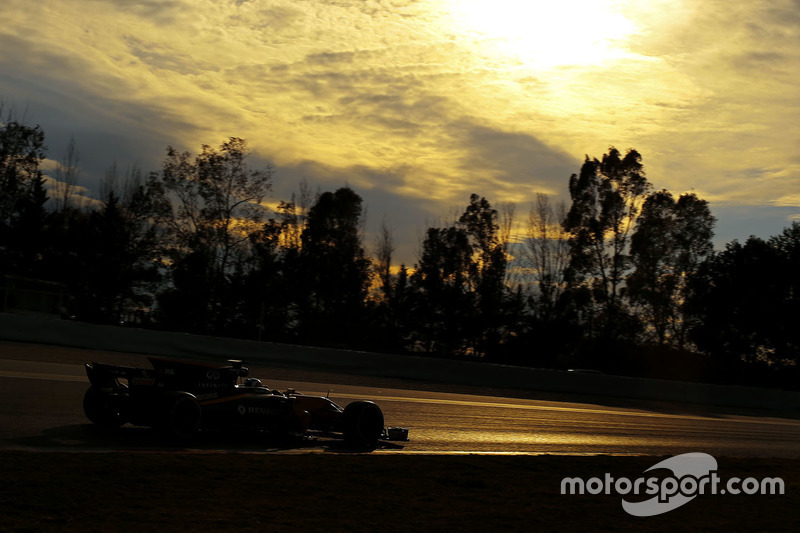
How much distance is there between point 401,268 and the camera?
57.2 m

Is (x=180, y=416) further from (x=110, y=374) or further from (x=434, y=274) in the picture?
(x=434, y=274)

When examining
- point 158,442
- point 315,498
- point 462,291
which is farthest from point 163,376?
point 462,291

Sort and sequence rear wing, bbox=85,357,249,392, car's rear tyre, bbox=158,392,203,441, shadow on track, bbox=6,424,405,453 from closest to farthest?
shadow on track, bbox=6,424,405,453 → car's rear tyre, bbox=158,392,203,441 → rear wing, bbox=85,357,249,392

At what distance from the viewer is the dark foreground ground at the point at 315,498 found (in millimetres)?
5895

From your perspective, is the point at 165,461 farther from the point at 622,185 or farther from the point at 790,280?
the point at 622,185

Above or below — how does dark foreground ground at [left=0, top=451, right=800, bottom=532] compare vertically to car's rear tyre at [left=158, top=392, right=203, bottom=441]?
below

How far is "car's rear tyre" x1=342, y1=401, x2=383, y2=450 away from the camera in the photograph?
10.1 metres

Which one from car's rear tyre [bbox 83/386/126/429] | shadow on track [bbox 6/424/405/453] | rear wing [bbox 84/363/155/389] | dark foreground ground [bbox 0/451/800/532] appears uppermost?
rear wing [bbox 84/363/155/389]

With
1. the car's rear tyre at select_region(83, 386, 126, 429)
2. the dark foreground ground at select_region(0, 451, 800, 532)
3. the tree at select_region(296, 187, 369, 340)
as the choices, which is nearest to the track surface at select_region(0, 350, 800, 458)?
the car's rear tyre at select_region(83, 386, 126, 429)

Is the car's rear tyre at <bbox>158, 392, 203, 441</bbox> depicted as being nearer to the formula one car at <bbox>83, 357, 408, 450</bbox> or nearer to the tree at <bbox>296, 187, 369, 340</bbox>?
the formula one car at <bbox>83, 357, 408, 450</bbox>

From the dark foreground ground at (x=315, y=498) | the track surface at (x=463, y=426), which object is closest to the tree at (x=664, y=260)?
the track surface at (x=463, y=426)

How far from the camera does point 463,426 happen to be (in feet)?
43.7

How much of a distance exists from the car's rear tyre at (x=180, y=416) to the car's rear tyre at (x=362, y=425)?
205cm

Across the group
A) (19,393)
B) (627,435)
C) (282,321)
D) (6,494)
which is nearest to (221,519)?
(6,494)
